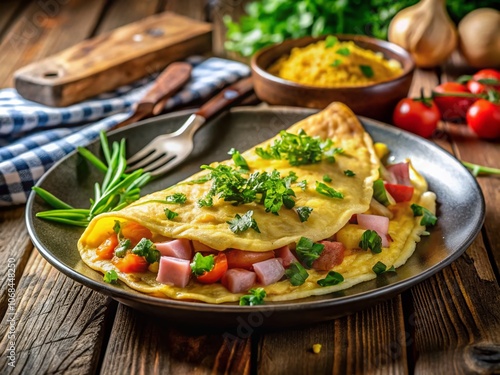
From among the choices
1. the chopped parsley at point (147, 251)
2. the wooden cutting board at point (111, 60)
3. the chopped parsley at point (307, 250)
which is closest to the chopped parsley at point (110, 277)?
the chopped parsley at point (147, 251)

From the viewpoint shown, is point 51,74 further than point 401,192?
Yes

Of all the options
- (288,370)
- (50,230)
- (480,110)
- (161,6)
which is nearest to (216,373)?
(288,370)

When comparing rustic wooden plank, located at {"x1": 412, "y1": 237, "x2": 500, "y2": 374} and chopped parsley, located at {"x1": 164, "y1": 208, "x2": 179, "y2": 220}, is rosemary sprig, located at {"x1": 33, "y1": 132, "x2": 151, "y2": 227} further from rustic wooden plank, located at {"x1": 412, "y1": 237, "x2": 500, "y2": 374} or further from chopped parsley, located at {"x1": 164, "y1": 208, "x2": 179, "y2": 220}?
rustic wooden plank, located at {"x1": 412, "y1": 237, "x2": 500, "y2": 374}

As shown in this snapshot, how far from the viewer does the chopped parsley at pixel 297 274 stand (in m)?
3.21

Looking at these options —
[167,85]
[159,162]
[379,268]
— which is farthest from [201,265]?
[167,85]

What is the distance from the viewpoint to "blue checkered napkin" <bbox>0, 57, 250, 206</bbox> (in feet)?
14.7

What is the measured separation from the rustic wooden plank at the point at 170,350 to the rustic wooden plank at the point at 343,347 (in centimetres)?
13

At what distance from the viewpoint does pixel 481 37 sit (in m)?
6.39

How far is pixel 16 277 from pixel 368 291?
2007 mm

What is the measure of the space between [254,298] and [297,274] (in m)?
0.28

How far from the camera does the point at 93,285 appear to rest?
3.02 m

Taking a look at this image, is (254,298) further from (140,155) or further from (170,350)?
(140,155)

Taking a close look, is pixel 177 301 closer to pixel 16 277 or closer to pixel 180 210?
pixel 180 210

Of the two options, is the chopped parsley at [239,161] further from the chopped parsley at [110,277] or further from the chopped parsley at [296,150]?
the chopped parsley at [110,277]
